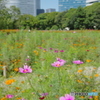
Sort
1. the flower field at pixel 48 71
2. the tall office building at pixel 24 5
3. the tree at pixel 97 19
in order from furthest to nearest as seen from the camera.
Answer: the tall office building at pixel 24 5, the tree at pixel 97 19, the flower field at pixel 48 71

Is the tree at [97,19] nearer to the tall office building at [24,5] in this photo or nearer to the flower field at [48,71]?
the flower field at [48,71]

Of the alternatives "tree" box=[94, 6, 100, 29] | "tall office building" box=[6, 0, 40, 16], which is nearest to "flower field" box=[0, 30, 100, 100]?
"tree" box=[94, 6, 100, 29]

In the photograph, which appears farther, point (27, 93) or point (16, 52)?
point (16, 52)

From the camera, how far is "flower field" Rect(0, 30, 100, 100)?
5.67ft

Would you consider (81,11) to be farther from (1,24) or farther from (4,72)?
(4,72)

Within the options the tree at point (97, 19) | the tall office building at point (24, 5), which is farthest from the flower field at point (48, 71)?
the tall office building at point (24, 5)

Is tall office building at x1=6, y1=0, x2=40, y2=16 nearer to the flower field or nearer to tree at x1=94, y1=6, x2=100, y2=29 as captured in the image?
tree at x1=94, y1=6, x2=100, y2=29

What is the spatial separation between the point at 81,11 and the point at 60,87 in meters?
29.9

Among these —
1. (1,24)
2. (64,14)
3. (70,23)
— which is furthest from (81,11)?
(1,24)

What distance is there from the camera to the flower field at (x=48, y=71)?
173 centimetres

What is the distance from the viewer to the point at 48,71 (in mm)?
2715

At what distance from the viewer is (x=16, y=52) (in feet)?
14.6

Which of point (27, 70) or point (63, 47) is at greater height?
point (27, 70)

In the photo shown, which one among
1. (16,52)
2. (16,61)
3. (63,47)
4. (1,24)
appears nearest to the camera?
(16,61)
